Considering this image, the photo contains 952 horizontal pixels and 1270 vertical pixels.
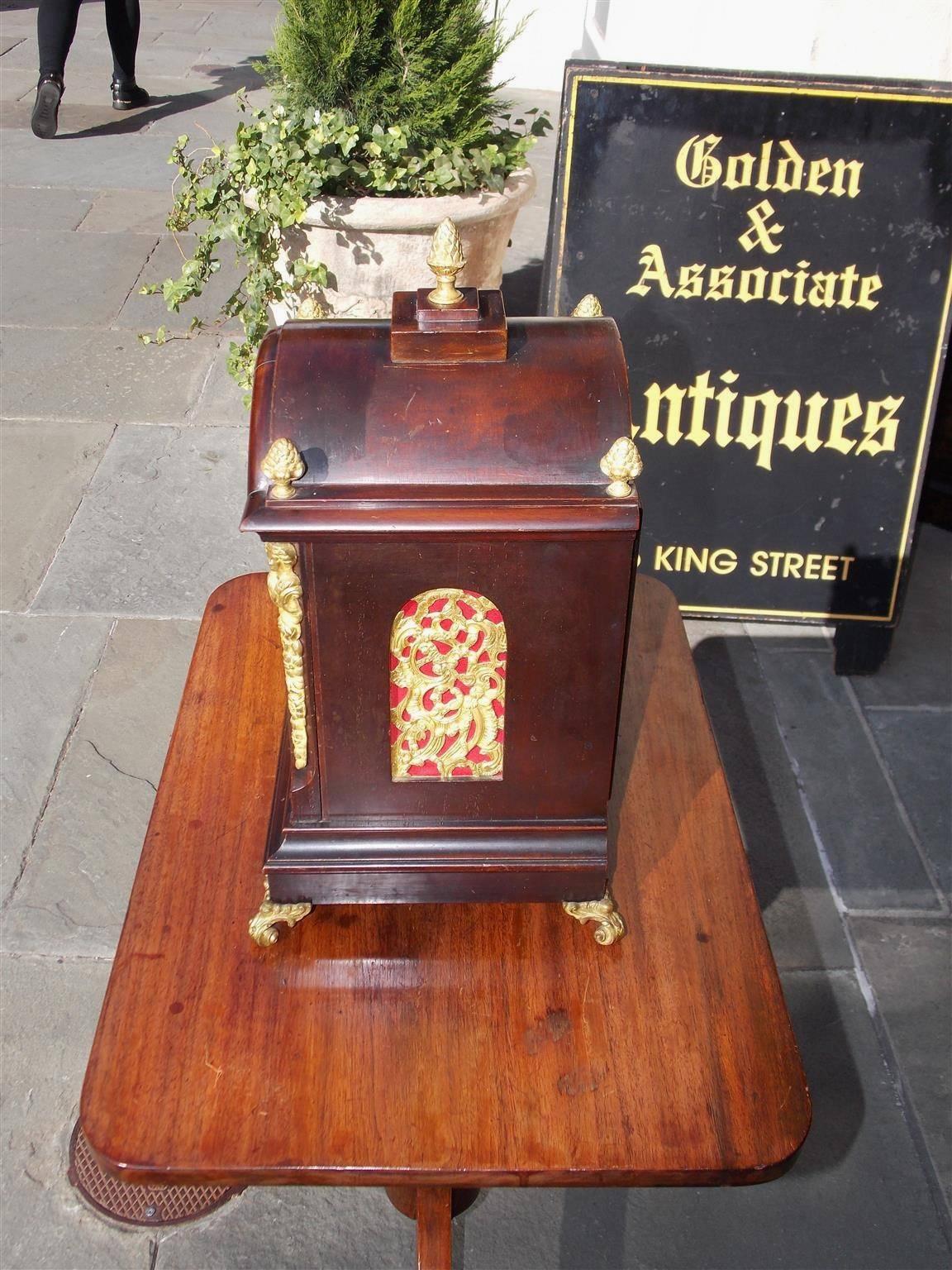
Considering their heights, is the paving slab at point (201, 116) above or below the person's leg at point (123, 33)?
below

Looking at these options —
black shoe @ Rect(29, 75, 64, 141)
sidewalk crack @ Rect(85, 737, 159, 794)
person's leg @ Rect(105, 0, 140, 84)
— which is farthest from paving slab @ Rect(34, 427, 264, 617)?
person's leg @ Rect(105, 0, 140, 84)

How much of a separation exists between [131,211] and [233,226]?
245cm

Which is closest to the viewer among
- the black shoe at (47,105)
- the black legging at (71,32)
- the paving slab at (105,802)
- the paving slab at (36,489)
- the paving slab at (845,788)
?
the paving slab at (105,802)

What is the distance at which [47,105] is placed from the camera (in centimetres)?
596

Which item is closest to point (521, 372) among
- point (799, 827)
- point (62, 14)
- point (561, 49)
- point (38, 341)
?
point (799, 827)

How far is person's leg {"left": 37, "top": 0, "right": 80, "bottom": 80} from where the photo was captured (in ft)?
19.1

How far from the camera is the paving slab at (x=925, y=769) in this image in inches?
98.8

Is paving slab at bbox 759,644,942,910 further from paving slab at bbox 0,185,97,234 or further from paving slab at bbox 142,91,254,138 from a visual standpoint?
paving slab at bbox 142,91,254,138

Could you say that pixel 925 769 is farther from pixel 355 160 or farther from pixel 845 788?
pixel 355 160

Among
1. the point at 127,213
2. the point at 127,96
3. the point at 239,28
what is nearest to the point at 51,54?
the point at 127,96

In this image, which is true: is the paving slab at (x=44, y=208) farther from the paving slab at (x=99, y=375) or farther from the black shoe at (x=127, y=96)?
the black shoe at (x=127, y=96)

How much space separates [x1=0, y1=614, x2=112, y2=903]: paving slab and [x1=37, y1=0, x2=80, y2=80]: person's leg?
4.13 metres

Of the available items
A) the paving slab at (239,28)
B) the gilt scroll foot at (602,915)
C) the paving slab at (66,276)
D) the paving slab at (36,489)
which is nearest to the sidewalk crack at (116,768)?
the paving slab at (36,489)

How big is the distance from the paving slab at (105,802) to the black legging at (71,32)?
4230 mm
